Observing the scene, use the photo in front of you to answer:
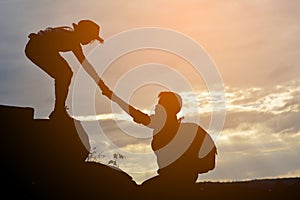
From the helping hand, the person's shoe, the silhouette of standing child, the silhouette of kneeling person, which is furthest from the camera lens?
the person's shoe

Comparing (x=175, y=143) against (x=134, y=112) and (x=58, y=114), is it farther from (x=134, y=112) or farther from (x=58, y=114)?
(x=58, y=114)

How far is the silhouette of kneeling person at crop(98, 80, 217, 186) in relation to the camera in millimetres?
13141

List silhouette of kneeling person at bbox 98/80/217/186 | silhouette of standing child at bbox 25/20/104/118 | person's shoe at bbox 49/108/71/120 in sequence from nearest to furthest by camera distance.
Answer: silhouette of kneeling person at bbox 98/80/217/186, silhouette of standing child at bbox 25/20/104/118, person's shoe at bbox 49/108/71/120

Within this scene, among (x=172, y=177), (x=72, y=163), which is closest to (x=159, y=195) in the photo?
(x=172, y=177)

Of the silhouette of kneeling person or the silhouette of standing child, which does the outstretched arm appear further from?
the silhouette of standing child

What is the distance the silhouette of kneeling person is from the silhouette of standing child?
96 cm

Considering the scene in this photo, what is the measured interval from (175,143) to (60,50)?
3.12m

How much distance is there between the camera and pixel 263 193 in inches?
578

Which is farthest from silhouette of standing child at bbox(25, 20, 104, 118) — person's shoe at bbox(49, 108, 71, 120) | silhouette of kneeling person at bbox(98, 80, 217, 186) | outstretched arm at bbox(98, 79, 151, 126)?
silhouette of kneeling person at bbox(98, 80, 217, 186)

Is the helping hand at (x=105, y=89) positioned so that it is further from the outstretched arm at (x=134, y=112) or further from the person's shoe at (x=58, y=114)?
the person's shoe at (x=58, y=114)

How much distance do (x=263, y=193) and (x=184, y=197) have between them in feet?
6.09

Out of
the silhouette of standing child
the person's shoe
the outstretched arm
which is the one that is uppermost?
the silhouette of standing child

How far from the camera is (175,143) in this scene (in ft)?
44.4

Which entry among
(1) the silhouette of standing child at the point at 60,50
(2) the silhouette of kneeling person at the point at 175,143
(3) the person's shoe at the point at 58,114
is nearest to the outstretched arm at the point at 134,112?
(2) the silhouette of kneeling person at the point at 175,143
